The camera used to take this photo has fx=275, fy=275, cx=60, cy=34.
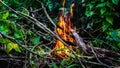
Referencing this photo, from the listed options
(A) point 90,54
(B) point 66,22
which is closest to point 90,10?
(B) point 66,22

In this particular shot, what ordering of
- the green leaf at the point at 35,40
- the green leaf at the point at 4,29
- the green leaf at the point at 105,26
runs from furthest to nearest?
the green leaf at the point at 105,26, the green leaf at the point at 35,40, the green leaf at the point at 4,29

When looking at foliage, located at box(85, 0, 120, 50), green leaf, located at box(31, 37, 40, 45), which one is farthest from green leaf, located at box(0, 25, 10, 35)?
foliage, located at box(85, 0, 120, 50)

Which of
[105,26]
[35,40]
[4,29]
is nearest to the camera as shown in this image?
[4,29]

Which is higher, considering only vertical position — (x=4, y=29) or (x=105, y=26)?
(x=4, y=29)

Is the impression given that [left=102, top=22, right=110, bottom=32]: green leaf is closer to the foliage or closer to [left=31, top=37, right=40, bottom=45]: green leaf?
the foliage

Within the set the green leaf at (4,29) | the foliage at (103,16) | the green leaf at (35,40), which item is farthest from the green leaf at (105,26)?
the green leaf at (4,29)

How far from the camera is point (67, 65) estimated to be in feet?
8.47

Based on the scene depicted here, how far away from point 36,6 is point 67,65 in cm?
281

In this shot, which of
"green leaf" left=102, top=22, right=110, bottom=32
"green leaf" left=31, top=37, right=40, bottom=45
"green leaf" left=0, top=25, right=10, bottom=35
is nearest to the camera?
"green leaf" left=0, top=25, right=10, bottom=35

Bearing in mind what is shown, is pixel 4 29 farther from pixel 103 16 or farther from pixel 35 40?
pixel 103 16

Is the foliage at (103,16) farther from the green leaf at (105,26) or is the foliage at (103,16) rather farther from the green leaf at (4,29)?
the green leaf at (4,29)

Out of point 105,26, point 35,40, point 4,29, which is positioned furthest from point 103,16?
point 4,29

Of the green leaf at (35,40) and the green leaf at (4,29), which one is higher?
the green leaf at (4,29)

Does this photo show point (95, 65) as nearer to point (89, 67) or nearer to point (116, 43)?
point (89, 67)
